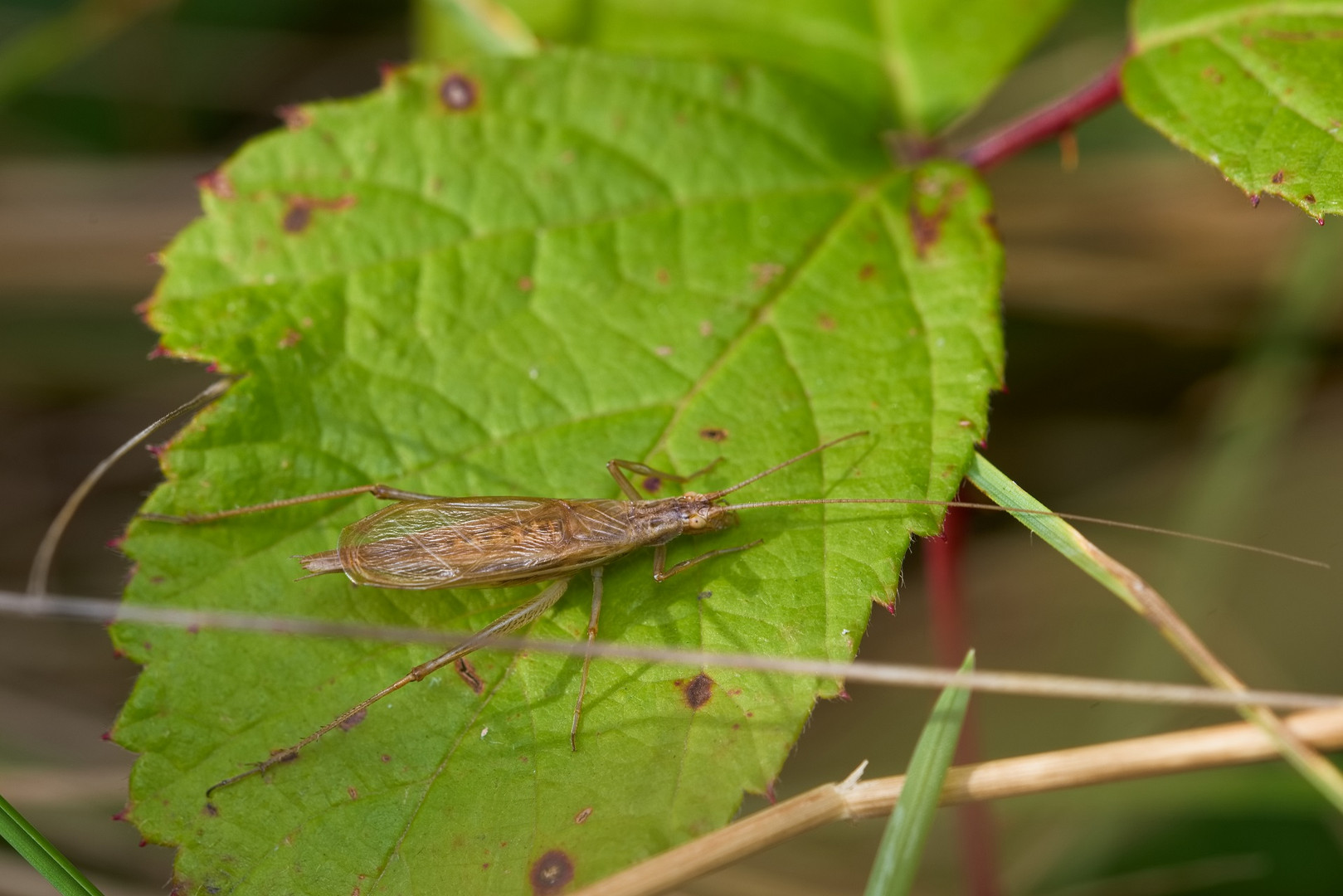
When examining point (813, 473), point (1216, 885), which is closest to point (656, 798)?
point (813, 473)

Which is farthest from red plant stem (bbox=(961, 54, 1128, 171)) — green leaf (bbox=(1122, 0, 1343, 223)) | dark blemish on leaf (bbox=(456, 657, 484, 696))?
dark blemish on leaf (bbox=(456, 657, 484, 696))

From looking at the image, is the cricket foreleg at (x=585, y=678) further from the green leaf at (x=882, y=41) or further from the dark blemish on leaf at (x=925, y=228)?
the green leaf at (x=882, y=41)

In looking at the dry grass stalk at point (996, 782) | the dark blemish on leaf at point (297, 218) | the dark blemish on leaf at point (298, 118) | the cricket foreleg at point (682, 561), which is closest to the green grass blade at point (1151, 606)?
the dry grass stalk at point (996, 782)

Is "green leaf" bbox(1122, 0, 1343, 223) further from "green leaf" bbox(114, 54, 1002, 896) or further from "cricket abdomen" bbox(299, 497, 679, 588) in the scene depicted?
"cricket abdomen" bbox(299, 497, 679, 588)

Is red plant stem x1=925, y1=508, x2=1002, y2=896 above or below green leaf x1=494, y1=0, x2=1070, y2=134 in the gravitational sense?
below

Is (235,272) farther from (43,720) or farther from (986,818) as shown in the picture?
(986,818)

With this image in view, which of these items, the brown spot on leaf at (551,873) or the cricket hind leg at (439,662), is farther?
the cricket hind leg at (439,662)
